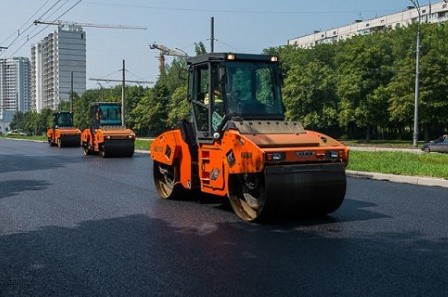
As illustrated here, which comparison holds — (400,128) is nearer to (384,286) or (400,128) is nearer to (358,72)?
(358,72)

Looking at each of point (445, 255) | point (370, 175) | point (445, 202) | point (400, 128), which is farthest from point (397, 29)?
point (445, 255)

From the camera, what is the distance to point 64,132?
39.3 meters

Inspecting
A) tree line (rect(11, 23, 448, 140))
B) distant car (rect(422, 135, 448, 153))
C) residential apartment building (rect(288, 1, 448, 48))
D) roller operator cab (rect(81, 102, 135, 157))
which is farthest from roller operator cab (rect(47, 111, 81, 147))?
residential apartment building (rect(288, 1, 448, 48))

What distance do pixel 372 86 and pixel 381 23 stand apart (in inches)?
2089

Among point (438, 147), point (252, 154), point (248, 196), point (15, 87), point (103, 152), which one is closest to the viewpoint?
point (252, 154)

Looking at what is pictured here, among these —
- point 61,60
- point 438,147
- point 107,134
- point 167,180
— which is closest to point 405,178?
point 167,180

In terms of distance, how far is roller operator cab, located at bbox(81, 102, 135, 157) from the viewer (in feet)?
82.4

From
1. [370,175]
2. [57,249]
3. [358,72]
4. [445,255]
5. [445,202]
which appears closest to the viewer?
[445,255]

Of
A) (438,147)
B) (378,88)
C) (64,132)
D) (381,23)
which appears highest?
→ (381,23)

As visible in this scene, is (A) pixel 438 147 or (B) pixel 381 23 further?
(B) pixel 381 23

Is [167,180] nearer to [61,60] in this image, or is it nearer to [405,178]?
[405,178]

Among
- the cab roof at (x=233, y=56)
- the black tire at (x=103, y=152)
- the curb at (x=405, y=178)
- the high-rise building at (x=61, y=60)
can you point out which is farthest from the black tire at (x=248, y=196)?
the high-rise building at (x=61, y=60)

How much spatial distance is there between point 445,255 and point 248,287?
256 cm

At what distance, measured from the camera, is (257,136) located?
329 inches
